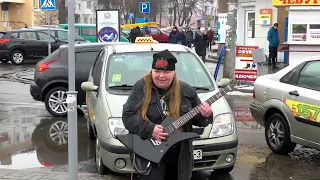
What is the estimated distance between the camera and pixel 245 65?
14.2 meters

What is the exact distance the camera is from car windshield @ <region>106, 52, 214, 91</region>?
639 cm

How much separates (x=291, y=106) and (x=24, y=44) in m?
16.8

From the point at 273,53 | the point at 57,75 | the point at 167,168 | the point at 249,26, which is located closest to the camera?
the point at 167,168

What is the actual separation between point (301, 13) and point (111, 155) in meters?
13.6

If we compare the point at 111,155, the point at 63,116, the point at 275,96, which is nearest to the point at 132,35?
the point at 63,116

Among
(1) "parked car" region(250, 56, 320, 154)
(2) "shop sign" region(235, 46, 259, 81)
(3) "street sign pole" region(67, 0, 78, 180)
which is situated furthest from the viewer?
(2) "shop sign" region(235, 46, 259, 81)

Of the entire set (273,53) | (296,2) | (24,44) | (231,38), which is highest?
(296,2)

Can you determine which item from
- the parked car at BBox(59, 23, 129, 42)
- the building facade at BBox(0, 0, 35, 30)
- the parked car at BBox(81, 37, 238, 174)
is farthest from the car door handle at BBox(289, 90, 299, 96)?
the building facade at BBox(0, 0, 35, 30)

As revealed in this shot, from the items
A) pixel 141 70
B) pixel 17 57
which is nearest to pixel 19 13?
pixel 17 57

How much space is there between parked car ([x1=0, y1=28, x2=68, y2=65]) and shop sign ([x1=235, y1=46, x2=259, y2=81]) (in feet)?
32.8

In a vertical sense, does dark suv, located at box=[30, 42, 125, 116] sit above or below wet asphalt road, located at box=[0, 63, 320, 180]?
above

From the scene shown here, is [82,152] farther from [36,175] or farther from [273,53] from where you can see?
[273,53]

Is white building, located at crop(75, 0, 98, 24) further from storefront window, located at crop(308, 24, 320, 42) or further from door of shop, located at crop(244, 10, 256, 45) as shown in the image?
storefront window, located at crop(308, 24, 320, 42)

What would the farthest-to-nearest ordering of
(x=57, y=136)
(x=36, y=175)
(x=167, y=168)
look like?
(x=57, y=136) → (x=36, y=175) → (x=167, y=168)
